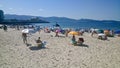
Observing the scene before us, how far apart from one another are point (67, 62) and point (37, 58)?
6.14ft

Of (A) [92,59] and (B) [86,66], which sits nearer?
(B) [86,66]

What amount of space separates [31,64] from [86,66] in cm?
282

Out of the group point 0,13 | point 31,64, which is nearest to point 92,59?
point 31,64

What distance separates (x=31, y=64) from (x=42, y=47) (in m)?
4.99

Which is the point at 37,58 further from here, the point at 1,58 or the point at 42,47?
the point at 42,47

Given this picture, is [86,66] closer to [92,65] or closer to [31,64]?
[92,65]

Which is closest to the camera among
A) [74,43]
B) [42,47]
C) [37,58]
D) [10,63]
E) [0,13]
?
[10,63]

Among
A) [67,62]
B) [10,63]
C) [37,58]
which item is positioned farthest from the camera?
[37,58]

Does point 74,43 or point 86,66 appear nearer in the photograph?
point 86,66

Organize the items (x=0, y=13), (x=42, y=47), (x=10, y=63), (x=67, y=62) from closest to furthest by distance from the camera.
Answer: (x=10, y=63) → (x=67, y=62) → (x=42, y=47) → (x=0, y=13)

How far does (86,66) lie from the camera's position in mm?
9586

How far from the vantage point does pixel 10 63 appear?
9.52 metres

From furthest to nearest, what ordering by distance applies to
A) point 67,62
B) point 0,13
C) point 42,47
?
point 0,13 → point 42,47 → point 67,62

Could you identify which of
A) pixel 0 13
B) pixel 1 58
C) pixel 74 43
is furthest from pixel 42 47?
pixel 0 13
